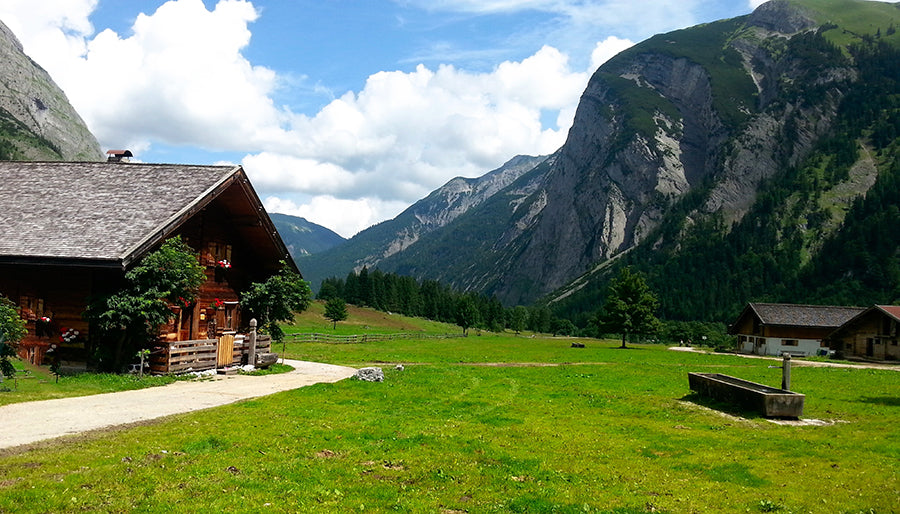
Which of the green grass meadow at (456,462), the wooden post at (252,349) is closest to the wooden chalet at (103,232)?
the wooden post at (252,349)

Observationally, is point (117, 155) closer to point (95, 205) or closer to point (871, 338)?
point (95, 205)

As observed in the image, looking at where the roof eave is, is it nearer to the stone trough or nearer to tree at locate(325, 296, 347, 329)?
the stone trough

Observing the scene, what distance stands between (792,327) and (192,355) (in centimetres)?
8747

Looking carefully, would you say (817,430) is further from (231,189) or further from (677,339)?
(677,339)

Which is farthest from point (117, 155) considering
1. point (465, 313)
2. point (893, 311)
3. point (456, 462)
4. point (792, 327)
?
point (465, 313)

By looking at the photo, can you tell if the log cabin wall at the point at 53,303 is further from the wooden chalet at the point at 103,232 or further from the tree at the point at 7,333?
the tree at the point at 7,333

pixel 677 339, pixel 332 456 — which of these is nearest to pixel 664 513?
pixel 332 456

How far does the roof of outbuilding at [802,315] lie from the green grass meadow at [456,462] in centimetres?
7402

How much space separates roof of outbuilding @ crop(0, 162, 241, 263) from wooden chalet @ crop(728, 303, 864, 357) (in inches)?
3320

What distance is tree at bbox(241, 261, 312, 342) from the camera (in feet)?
111

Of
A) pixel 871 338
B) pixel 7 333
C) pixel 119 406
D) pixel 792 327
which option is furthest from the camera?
pixel 792 327

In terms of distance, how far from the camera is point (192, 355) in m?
26.7

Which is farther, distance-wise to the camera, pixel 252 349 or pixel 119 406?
pixel 252 349

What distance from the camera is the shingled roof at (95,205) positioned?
2289 cm
